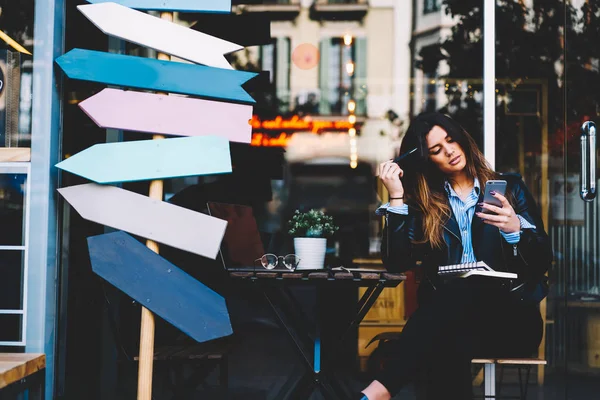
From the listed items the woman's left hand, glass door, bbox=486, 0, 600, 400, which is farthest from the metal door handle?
the woman's left hand

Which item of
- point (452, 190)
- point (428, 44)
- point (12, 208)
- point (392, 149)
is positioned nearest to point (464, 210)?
point (452, 190)

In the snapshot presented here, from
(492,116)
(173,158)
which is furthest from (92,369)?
(492,116)

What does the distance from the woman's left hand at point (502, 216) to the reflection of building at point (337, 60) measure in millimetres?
4950

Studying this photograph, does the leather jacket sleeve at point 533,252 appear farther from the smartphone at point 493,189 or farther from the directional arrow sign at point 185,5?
the directional arrow sign at point 185,5

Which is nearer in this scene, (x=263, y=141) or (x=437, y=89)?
(x=437, y=89)

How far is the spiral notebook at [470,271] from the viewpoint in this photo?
2.69 m

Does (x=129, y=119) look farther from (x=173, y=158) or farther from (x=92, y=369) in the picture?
(x=92, y=369)

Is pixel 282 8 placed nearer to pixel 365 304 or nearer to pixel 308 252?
pixel 308 252

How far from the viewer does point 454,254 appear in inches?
119

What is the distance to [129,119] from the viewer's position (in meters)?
2.94

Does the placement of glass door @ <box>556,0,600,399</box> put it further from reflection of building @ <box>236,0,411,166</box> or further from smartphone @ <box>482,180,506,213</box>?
reflection of building @ <box>236,0,411,166</box>

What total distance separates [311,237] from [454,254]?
2.04 feet

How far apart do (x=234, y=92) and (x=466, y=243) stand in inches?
45.1

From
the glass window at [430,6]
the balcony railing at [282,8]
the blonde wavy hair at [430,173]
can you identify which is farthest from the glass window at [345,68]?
the blonde wavy hair at [430,173]
